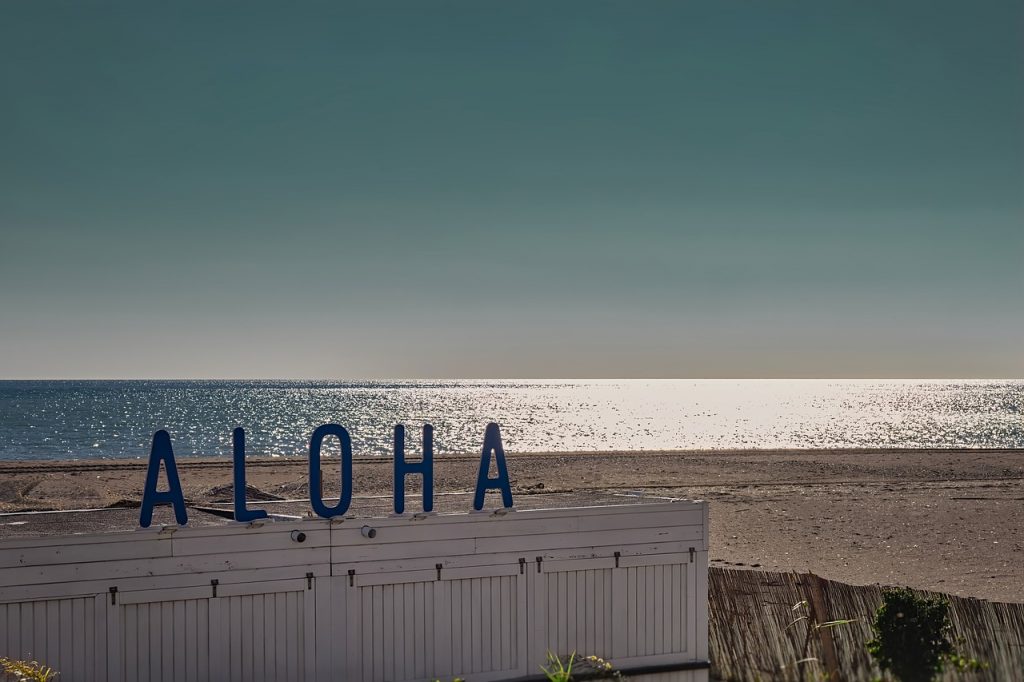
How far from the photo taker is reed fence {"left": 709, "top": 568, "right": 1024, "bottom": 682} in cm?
1728

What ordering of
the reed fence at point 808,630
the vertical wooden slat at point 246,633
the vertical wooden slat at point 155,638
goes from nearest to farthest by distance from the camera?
the vertical wooden slat at point 155,638, the vertical wooden slat at point 246,633, the reed fence at point 808,630

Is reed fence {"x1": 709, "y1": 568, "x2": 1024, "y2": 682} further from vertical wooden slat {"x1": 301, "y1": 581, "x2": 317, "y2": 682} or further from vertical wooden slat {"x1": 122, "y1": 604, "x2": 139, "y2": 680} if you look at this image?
vertical wooden slat {"x1": 122, "y1": 604, "x2": 139, "y2": 680}

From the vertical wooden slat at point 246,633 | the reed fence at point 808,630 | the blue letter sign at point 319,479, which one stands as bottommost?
the reed fence at point 808,630

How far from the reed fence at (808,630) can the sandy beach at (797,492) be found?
15.2 feet

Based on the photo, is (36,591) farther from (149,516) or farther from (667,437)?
(667,437)

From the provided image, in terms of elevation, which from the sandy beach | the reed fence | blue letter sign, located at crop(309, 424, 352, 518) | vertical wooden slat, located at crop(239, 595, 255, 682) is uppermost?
blue letter sign, located at crop(309, 424, 352, 518)

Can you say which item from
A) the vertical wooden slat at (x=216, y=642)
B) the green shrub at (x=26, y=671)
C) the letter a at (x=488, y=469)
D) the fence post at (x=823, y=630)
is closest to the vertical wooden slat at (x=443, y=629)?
the letter a at (x=488, y=469)

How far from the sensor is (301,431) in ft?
496

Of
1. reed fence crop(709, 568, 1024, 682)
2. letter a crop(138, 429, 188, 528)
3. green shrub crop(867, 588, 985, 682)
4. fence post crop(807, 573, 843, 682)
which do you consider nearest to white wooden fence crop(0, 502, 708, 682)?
letter a crop(138, 429, 188, 528)

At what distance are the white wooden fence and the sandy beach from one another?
4458 millimetres

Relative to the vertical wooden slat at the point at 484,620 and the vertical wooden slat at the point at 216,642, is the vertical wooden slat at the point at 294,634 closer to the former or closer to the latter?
the vertical wooden slat at the point at 216,642

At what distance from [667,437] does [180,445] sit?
222 feet

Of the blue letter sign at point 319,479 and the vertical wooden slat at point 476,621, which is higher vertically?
the blue letter sign at point 319,479

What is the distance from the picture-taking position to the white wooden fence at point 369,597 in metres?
14.0
